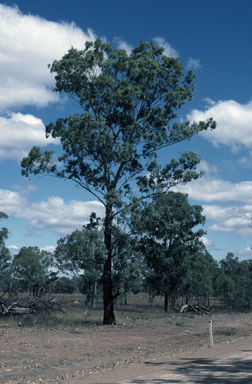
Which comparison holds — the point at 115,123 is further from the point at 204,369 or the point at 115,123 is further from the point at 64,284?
the point at 64,284

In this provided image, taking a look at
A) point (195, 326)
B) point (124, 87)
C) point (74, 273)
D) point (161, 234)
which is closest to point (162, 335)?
point (195, 326)

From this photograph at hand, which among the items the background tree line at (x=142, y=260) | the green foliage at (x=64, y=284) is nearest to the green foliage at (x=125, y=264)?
the background tree line at (x=142, y=260)

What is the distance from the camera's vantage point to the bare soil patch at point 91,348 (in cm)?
990

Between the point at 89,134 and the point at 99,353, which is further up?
the point at 89,134

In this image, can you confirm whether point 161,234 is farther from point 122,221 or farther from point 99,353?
point 99,353

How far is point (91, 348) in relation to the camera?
46.4 ft

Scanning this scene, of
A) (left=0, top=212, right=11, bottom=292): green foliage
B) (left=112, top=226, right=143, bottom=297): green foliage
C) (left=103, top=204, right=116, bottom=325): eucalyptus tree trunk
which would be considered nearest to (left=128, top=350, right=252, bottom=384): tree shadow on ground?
(left=112, top=226, right=143, bottom=297): green foliage

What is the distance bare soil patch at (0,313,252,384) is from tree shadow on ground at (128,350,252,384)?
1.20 m

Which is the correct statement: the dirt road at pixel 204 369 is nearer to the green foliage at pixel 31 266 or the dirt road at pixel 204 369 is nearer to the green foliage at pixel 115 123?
the green foliage at pixel 115 123

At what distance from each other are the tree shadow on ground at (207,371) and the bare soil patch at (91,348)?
1198 mm

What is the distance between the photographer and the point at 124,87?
21.8 meters

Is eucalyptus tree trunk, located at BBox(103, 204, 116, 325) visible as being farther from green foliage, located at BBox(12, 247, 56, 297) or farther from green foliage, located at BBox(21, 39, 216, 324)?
green foliage, located at BBox(12, 247, 56, 297)

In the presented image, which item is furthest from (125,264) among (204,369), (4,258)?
(4,258)

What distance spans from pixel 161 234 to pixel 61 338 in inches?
887
